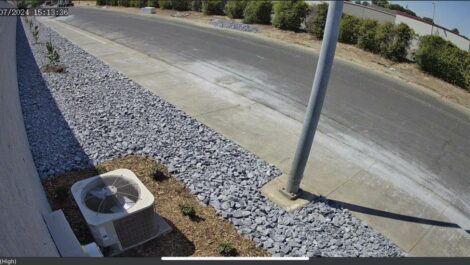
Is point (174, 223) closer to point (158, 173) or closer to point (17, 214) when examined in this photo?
point (158, 173)

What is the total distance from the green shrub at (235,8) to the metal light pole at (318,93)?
20671 millimetres

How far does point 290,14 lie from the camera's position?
71.5ft

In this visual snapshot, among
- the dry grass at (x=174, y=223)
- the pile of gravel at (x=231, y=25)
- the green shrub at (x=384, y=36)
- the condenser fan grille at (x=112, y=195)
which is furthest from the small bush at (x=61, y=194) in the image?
the pile of gravel at (x=231, y=25)

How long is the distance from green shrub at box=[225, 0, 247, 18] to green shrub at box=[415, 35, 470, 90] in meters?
13.0

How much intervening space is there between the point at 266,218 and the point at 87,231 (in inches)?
118

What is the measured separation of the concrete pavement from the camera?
6.54 metres

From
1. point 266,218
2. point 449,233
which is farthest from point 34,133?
point 449,233

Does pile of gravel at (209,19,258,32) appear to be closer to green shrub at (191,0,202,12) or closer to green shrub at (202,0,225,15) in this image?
green shrub at (202,0,225,15)

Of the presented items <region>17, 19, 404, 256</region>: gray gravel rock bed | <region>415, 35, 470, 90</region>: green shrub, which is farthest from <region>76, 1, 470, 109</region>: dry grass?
<region>17, 19, 404, 256</region>: gray gravel rock bed

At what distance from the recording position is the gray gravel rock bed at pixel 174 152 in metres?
6.13

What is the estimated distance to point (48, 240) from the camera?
15.1 ft

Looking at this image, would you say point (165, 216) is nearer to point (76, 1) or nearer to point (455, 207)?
point (455, 207)

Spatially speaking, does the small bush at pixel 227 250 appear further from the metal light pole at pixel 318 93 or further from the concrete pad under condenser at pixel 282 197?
the metal light pole at pixel 318 93

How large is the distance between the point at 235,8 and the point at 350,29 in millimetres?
9726
